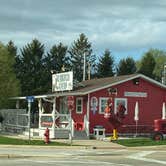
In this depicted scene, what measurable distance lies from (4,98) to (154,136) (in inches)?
890

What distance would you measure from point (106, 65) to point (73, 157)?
6665 cm

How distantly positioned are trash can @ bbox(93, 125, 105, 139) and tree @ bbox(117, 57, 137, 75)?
54130 millimetres

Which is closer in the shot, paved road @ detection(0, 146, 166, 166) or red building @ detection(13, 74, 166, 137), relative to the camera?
paved road @ detection(0, 146, 166, 166)

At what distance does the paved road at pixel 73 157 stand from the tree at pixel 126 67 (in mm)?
61437

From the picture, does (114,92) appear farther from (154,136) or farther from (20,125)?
(20,125)

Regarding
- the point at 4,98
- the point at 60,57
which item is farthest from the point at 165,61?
the point at 4,98

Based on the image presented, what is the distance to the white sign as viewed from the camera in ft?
131

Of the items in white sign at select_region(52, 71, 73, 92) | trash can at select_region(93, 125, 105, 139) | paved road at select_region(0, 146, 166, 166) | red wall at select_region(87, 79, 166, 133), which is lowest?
paved road at select_region(0, 146, 166, 166)

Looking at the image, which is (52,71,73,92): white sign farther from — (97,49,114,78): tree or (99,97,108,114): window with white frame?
(97,49,114,78): tree

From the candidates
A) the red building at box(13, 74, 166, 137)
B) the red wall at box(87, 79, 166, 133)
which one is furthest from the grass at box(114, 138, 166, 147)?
the red wall at box(87, 79, 166, 133)

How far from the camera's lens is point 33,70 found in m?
80.6

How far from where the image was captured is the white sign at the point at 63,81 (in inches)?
1567

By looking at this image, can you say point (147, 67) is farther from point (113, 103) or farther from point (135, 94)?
point (113, 103)

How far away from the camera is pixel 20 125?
43656mm
